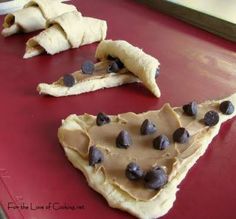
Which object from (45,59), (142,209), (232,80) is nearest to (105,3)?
(45,59)

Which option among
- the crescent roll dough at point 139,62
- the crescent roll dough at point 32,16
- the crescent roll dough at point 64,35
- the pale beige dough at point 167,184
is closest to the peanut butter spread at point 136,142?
the pale beige dough at point 167,184

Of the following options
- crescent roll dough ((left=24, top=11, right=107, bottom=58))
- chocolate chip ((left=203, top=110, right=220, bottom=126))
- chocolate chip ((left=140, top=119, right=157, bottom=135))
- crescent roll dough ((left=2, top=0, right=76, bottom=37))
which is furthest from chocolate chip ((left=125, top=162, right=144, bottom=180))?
crescent roll dough ((left=2, top=0, right=76, bottom=37))

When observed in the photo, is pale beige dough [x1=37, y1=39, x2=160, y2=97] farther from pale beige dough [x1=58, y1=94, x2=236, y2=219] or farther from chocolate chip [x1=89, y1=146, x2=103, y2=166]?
chocolate chip [x1=89, y1=146, x2=103, y2=166]

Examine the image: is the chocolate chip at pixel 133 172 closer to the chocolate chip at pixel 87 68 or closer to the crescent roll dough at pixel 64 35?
the chocolate chip at pixel 87 68

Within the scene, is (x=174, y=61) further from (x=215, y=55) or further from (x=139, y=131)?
(x=139, y=131)

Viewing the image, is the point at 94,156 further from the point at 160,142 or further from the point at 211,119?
the point at 211,119
